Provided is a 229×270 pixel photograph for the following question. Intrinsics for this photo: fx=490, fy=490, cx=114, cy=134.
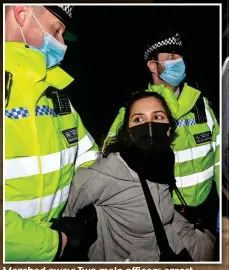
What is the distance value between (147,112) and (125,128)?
6.9 inches

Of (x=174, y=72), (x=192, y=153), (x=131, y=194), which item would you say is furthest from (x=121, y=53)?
(x=131, y=194)

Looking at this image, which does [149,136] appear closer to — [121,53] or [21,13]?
[121,53]

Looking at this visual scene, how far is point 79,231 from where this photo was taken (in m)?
3.14

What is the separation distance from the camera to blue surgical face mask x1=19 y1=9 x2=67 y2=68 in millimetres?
3039

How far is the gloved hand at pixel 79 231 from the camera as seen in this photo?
3129 millimetres

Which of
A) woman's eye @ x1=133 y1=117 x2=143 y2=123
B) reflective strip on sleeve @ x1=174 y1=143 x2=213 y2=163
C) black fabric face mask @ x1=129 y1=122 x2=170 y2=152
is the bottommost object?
reflective strip on sleeve @ x1=174 y1=143 x2=213 y2=163

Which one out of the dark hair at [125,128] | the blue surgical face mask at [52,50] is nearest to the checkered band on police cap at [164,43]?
the dark hair at [125,128]

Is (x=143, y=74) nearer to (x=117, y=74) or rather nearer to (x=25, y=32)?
(x=117, y=74)

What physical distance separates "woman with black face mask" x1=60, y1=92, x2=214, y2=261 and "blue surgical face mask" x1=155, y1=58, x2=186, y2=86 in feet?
0.45

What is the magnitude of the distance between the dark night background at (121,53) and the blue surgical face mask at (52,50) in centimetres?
5

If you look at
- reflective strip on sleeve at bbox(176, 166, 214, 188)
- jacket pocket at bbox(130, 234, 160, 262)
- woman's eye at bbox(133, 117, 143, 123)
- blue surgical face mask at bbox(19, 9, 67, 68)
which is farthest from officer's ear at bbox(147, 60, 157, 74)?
jacket pocket at bbox(130, 234, 160, 262)

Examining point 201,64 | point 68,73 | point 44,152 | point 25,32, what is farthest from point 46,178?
point 201,64

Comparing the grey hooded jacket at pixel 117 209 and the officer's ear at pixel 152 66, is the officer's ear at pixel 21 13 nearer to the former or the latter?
the officer's ear at pixel 152 66

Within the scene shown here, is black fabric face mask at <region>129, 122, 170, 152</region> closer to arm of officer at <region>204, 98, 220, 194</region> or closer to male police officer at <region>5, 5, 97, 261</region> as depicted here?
arm of officer at <region>204, 98, 220, 194</region>
